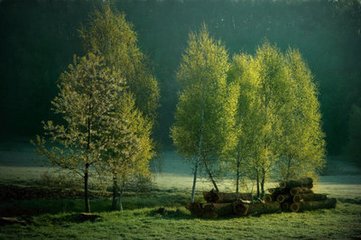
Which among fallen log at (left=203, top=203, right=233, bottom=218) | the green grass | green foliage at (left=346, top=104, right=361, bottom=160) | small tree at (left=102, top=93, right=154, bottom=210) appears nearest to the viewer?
the green grass

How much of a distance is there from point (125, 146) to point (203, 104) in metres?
9.21

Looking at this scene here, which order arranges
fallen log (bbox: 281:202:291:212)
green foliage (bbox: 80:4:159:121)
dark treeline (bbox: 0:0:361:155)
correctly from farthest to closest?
dark treeline (bbox: 0:0:361:155) → green foliage (bbox: 80:4:159:121) → fallen log (bbox: 281:202:291:212)

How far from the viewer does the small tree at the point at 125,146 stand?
123 ft

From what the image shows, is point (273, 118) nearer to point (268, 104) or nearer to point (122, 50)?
point (268, 104)

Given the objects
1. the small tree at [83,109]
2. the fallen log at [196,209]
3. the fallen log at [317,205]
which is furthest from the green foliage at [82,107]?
the fallen log at [317,205]

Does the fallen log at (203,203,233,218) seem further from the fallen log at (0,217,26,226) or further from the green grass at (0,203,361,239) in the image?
the fallen log at (0,217,26,226)

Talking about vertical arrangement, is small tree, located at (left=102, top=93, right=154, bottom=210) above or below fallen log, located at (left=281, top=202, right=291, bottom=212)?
above

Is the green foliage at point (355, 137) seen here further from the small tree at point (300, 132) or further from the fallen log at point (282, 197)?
the fallen log at point (282, 197)

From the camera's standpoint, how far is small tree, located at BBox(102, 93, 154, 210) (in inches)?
1480

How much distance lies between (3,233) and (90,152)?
37.3 ft

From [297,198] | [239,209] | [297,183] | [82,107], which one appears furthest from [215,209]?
[82,107]

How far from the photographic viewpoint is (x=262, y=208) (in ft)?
127

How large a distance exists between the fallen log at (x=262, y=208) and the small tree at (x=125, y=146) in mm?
10339

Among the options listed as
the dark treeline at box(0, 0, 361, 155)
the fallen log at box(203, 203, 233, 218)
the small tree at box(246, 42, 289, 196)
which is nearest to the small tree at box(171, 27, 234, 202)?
the small tree at box(246, 42, 289, 196)
